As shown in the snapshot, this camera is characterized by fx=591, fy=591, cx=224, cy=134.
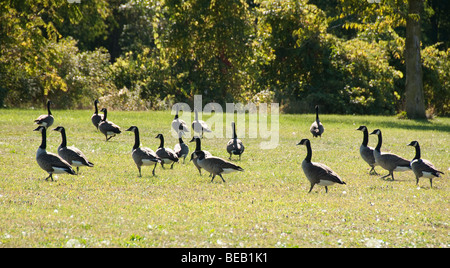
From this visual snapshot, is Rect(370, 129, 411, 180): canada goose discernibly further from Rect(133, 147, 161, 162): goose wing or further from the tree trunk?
the tree trunk

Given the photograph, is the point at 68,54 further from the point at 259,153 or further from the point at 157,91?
the point at 259,153

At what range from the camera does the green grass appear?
8839mm

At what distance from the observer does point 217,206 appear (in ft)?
36.4

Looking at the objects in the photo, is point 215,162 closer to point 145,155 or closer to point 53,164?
point 145,155

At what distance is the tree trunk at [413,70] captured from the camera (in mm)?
34438

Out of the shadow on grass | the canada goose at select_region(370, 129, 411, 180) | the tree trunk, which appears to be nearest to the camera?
the canada goose at select_region(370, 129, 411, 180)

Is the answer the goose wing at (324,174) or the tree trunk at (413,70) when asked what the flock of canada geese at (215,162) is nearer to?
the goose wing at (324,174)

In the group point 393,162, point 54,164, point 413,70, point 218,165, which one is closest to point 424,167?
point 393,162

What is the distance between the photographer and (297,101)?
38719 mm

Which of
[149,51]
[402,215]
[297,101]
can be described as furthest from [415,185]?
[149,51]

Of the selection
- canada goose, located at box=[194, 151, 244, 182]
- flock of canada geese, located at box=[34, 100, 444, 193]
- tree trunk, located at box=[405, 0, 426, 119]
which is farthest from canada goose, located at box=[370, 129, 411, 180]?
tree trunk, located at box=[405, 0, 426, 119]

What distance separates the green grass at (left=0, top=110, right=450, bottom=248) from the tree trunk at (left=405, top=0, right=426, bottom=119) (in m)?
16.6

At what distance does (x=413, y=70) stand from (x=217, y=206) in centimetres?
2676

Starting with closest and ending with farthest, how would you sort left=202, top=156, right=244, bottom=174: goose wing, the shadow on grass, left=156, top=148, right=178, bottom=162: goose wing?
left=202, top=156, right=244, bottom=174: goose wing
left=156, top=148, right=178, bottom=162: goose wing
the shadow on grass
